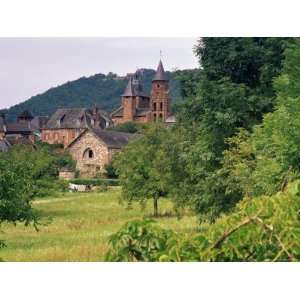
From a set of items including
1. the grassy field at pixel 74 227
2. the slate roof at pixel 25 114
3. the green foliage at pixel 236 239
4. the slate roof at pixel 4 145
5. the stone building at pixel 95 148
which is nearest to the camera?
the green foliage at pixel 236 239

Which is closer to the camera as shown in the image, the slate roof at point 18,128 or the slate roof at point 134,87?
the slate roof at point 134,87

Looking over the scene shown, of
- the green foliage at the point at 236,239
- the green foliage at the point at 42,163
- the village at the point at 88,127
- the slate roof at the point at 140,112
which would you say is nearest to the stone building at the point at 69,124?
the village at the point at 88,127

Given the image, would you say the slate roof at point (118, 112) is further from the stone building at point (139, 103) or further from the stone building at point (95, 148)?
the stone building at point (95, 148)

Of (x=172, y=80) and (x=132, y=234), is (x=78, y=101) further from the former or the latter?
(x=132, y=234)

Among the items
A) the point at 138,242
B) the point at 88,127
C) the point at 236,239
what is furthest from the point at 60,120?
the point at 236,239

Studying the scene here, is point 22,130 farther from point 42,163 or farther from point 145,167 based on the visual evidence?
point 145,167

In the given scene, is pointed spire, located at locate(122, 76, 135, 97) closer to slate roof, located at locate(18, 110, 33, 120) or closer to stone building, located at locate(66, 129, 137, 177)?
stone building, located at locate(66, 129, 137, 177)

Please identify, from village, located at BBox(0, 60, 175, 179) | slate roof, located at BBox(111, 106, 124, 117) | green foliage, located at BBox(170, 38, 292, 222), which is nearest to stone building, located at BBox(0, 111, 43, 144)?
village, located at BBox(0, 60, 175, 179)
